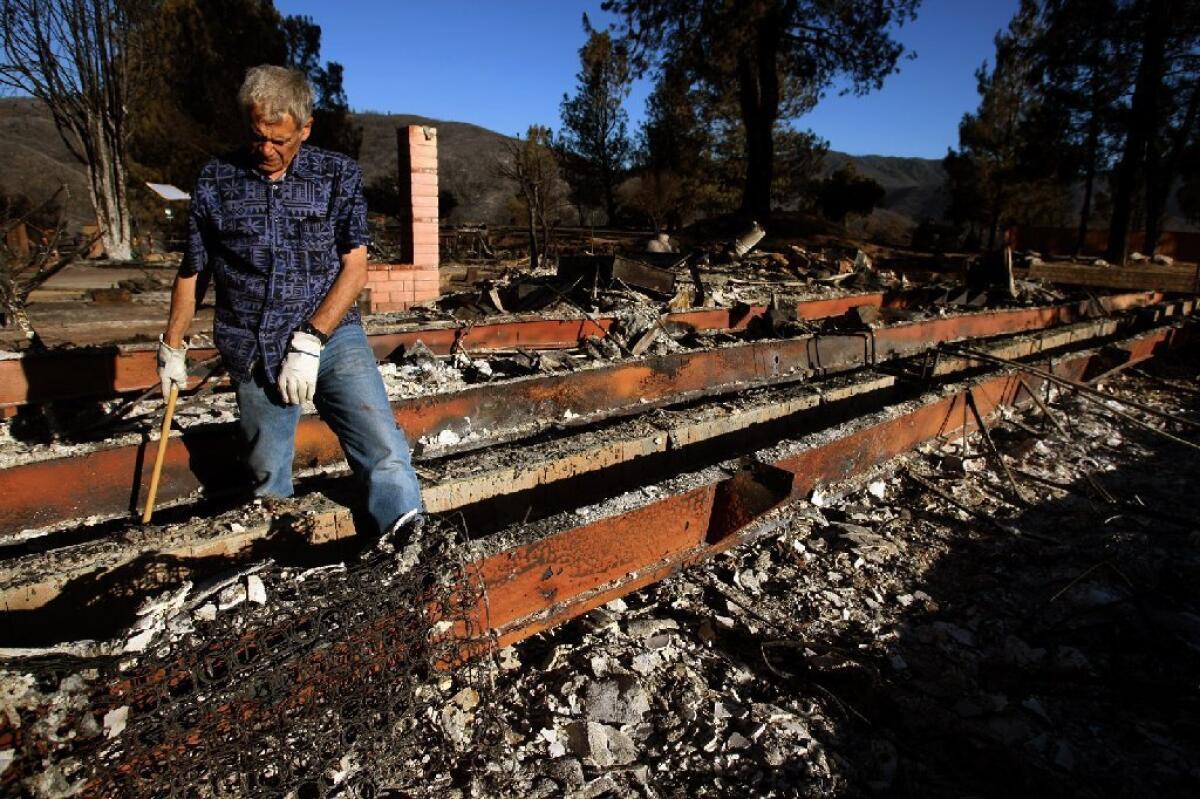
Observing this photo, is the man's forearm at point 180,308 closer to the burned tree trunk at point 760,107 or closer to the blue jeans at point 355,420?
the blue jeans at point 355,420

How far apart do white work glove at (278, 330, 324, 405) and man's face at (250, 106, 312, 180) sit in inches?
22.6

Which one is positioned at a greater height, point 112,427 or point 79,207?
point 79,207

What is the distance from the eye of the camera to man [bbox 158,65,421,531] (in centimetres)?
220

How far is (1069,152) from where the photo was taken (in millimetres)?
20734

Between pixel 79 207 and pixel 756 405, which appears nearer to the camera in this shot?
pixel 756 405

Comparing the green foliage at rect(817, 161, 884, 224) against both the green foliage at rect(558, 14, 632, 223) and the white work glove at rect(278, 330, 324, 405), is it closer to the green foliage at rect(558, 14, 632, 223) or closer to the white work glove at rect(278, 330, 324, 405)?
the green foliage at rect(558, 14, 632, 223)

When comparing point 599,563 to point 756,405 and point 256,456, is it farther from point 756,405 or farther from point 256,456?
point 756,405

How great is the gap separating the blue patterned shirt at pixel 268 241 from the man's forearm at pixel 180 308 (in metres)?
0.05

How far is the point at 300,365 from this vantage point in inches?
86.7

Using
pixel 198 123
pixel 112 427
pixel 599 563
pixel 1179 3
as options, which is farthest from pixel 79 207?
pixel 1179 3

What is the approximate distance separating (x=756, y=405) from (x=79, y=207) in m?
43.7

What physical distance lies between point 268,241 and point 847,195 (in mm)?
35462

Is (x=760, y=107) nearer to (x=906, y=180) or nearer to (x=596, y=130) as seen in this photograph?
(x=596, y=130)

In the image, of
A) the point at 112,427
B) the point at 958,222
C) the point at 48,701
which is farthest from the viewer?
the point at 958,222
